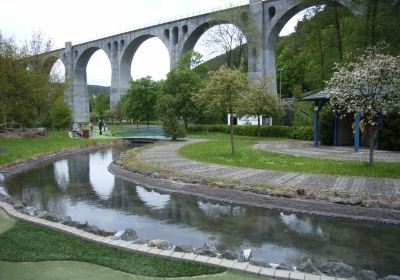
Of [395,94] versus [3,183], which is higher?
[395,94]

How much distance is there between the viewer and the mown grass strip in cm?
495

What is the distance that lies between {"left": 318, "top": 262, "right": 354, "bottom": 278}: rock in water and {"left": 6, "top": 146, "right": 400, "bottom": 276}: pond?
1073mm

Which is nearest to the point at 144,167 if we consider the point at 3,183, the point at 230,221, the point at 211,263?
the point at 3,183

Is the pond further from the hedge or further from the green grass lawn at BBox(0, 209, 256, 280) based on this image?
the hedge

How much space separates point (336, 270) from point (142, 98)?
46.6 m

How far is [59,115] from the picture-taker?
40781 millimetres

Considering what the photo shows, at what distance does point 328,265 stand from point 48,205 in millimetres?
8185

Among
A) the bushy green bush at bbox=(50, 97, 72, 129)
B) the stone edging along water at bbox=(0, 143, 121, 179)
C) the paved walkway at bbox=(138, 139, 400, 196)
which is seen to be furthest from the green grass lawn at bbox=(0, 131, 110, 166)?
the bushy green bush at bbox=(50, 97, 72, 129)

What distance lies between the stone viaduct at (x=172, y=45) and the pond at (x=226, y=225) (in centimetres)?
2689

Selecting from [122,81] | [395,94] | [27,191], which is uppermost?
[122,81]

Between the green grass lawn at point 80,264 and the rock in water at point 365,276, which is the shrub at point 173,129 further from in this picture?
the rock in water at point 365,276

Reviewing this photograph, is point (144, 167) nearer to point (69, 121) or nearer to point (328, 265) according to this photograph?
point (328, 265)

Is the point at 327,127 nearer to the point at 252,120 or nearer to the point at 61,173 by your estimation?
the point at 61,173

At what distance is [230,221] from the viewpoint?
8672 millimetres
